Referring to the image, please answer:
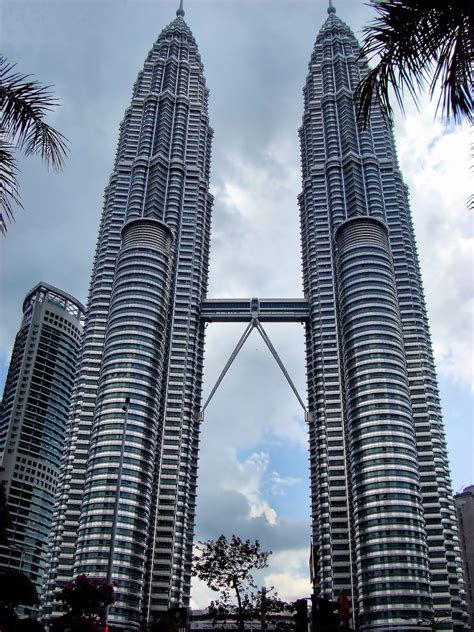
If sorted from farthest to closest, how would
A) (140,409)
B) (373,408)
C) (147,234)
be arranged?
(147,234) → (140,409) → (373,408)

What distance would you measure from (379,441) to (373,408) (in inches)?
284

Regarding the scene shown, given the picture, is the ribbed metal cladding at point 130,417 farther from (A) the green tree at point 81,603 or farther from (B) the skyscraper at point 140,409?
(A) the green tree at point 81,603

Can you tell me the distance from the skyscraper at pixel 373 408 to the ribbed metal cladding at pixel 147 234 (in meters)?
42.3

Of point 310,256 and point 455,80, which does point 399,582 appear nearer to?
point 310,256

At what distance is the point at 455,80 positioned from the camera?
1067 centimetres

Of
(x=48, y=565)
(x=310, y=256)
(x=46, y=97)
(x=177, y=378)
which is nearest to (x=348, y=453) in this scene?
(x=177, y=378)

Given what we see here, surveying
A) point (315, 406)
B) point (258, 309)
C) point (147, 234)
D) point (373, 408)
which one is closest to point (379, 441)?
point (373, 408)

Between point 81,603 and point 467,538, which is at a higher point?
point 467,538

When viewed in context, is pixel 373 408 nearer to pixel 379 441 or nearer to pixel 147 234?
pixel 379 441

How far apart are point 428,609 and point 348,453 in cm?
3864

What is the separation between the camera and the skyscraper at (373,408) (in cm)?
11881

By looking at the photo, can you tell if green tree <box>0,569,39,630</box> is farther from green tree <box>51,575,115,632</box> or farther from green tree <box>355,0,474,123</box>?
green tree <box>355,0,474,123</box>

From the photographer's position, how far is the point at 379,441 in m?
128

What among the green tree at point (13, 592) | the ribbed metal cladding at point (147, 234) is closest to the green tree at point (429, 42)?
the green tree at point (13, 592)
